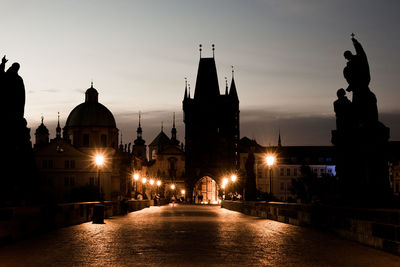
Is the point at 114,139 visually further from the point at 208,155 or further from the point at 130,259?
the point at 130,259

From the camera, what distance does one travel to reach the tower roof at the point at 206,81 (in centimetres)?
12738

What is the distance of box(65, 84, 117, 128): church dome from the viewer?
4587 inches

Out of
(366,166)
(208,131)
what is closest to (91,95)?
(208,131)

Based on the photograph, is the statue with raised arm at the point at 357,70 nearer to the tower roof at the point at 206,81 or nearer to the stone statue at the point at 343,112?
the stone statue at the point at 343,112

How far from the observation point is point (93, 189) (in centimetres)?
10094

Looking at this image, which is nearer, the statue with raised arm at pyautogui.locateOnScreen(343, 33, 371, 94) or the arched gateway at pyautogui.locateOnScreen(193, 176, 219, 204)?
the statue with raised arm at pyautogui.locateOnScreen(343, 33, 371, 94)

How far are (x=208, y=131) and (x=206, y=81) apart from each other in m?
11.5

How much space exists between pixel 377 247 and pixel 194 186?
110m

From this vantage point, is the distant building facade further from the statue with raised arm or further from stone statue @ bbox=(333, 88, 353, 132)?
the statue with raised arm

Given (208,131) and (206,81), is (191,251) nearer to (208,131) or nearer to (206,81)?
(208,131)

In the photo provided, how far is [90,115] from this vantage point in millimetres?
116875

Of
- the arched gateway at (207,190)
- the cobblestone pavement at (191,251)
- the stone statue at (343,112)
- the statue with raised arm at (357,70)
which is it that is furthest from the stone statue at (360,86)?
the arched gateway at (207,190)

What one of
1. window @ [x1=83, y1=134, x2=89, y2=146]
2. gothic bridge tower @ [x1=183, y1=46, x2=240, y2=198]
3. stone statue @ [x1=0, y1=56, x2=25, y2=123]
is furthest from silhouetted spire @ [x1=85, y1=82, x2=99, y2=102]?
stone statue @ [x1=0, y1=56, x2=25, y2=123]

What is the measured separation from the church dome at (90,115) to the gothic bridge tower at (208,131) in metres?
18.0
